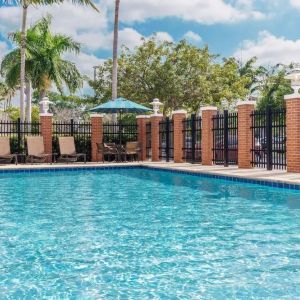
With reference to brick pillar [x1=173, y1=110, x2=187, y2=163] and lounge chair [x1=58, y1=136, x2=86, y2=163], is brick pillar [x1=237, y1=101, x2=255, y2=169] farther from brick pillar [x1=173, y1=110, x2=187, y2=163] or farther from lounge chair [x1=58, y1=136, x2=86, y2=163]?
lounge chair [x1=58, y1=136, x2=86, y2=163]

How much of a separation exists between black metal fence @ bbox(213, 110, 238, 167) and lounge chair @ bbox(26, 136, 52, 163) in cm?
616

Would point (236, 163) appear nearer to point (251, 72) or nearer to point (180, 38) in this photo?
point (180, 38)

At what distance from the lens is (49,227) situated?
7090 mm

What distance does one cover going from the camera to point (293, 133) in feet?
44.0

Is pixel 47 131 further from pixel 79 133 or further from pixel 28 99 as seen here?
pixel 28 99

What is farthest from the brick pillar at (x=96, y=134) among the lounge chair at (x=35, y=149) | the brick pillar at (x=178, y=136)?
the brick pillar at (x=178, y=136)

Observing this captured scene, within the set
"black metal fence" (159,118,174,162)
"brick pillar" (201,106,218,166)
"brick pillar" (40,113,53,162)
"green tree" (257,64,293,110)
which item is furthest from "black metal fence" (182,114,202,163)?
"green tree" (257,64,293,110)

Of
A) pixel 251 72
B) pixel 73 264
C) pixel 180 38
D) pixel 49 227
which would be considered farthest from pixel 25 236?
pixel 251 72

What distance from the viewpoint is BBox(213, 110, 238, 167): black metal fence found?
16312 mm

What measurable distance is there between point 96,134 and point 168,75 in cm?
1082

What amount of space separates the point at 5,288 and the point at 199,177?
10.4m

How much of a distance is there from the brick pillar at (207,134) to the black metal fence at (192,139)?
2.19 feet

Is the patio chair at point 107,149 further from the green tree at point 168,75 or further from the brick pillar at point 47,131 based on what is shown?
the green tree at point 168,75

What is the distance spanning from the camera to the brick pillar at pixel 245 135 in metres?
15.4
